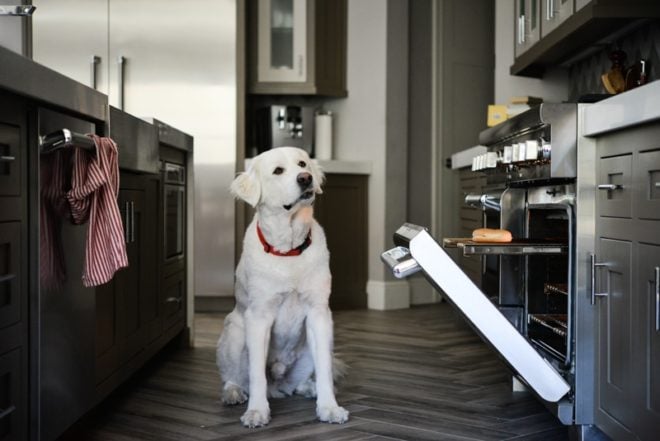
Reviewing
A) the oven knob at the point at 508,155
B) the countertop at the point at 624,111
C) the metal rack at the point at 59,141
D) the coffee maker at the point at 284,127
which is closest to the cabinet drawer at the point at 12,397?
the metal rack at the point at 59,141

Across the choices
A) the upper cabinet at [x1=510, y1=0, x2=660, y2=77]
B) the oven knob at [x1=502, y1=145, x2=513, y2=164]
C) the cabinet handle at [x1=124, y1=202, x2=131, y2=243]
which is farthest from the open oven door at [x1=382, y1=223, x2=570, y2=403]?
the upper cabinet at [x1=510, y1=0, x2=660, y2=77]

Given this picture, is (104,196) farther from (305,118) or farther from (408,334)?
(305,118)

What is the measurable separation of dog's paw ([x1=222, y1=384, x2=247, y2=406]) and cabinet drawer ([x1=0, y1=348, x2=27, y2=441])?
43.3 inches

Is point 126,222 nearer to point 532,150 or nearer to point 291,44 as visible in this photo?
point 532,150

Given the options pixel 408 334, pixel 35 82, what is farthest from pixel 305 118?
pixel 35 82

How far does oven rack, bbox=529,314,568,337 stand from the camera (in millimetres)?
2541

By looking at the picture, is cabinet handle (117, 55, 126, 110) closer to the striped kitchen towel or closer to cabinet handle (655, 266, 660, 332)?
the striped kitchen towel

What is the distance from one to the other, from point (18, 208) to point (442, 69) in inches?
180

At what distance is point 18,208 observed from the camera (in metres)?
1.88

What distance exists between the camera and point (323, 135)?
5734mm

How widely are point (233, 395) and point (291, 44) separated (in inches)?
130

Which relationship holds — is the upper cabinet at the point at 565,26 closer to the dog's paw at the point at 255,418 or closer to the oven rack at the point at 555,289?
the oven rack at the point at 555,289

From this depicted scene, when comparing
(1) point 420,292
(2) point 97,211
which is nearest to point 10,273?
(2) point 97,211

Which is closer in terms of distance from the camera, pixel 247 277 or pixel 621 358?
pixel 621 358
